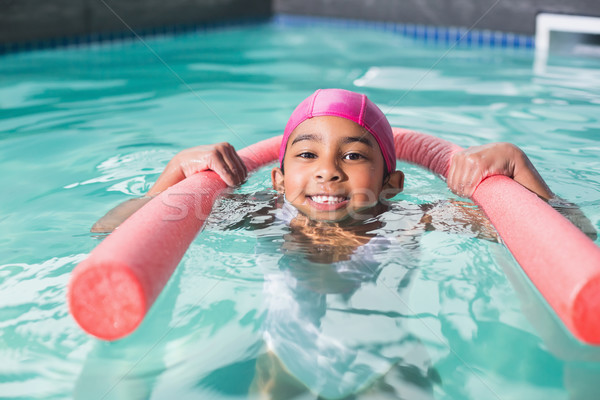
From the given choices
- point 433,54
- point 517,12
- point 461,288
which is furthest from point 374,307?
point 517,12

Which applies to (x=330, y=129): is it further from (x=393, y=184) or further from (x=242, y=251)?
(x=242, y=251)

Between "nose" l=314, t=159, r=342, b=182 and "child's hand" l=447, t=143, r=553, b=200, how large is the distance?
0.70 metres

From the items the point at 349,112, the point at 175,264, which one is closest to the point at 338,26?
the point at 349,112

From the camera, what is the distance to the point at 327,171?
2402 millimetres

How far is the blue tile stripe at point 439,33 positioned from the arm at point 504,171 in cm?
571

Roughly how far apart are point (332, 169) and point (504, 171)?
827 mm

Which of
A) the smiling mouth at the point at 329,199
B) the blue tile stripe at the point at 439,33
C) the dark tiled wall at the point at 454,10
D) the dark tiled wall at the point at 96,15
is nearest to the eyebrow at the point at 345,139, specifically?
the smiling mouth at the point at 329,199

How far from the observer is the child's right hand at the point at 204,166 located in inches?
118

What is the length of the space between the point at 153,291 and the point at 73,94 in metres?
4.42

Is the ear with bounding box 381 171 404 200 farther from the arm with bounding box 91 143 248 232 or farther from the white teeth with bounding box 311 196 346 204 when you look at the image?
the arm with bounding box 91 143 248 232

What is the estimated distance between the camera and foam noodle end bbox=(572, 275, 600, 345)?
1.64 meters

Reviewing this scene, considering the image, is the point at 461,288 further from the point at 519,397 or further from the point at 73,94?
the point at 73,94

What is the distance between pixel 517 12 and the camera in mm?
8109

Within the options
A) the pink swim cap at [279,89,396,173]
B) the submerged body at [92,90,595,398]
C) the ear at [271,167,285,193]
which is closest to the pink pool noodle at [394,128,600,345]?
the submerged body at [92,90,595,398]
